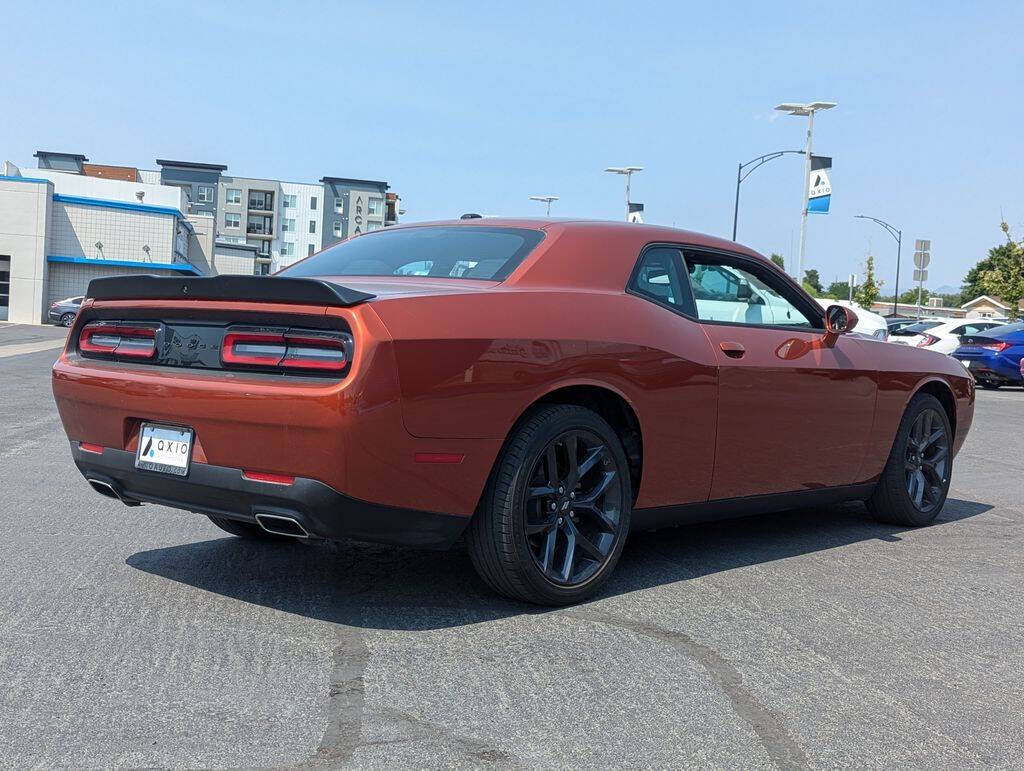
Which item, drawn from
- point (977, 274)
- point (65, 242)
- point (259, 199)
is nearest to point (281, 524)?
point (65, 242)

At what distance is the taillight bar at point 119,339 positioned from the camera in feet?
14.1

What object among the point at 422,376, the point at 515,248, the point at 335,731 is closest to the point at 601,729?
the point at 335,731

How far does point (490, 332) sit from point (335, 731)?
1522 millimetres

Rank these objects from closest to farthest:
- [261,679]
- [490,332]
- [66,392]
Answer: [261,679] < [490,332] < [66,392]

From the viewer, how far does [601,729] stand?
3154 mm

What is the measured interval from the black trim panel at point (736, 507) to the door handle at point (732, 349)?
2.10 ft

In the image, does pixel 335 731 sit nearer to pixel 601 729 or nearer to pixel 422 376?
pixel 601 729

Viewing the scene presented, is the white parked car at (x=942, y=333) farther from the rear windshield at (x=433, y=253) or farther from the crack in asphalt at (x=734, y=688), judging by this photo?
the crack in asphalt at (x=734, y=688)

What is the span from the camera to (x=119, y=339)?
444cm

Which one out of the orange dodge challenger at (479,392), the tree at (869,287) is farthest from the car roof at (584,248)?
the tree at (869,287)

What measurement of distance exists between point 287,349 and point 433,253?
46.9 inches

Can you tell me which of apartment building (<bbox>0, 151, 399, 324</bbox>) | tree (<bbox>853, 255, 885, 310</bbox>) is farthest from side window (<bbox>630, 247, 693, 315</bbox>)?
tree (<bbox>853, 255, 885, 310</bbox>)

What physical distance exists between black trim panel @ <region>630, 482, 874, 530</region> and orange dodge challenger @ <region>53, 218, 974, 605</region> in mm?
15

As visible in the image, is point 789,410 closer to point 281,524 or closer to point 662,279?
point 662,279
